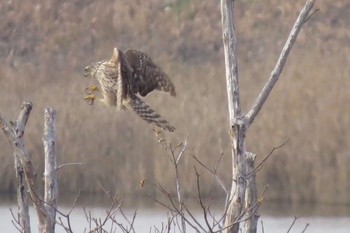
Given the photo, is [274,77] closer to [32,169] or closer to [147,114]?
[32,169]

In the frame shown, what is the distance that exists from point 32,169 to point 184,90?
9.43 m

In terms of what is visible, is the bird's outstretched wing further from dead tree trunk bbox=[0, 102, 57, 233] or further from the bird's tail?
dead tree trunk bbox=[0, 102, 57, 233]

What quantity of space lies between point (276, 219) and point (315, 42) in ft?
13.8

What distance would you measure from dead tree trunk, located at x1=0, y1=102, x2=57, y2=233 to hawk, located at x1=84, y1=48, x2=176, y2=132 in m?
1.84

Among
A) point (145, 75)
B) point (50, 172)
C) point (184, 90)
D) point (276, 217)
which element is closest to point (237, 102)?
point (50, 172)

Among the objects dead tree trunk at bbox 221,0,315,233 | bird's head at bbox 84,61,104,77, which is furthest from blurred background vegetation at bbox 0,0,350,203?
dead tree trunk at bbox 221,0,315,233

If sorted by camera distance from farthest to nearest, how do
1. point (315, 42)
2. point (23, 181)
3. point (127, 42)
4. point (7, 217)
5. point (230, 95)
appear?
1. point (127, 42)
2. point (315, 42)
3. point (7, 217)
4. point (23, 181)
5. point (230, 95)

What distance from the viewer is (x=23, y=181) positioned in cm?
549

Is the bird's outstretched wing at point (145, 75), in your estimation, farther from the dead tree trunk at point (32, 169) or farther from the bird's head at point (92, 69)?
the dead tree trunk at point (32, 169)

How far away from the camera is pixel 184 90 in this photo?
14.8 meters

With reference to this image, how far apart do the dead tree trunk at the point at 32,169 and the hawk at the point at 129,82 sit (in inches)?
72.4

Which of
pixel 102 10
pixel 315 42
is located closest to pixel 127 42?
pixel 102 10

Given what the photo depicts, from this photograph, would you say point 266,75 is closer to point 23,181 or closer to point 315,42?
point 315,42

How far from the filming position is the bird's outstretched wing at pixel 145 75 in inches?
308
